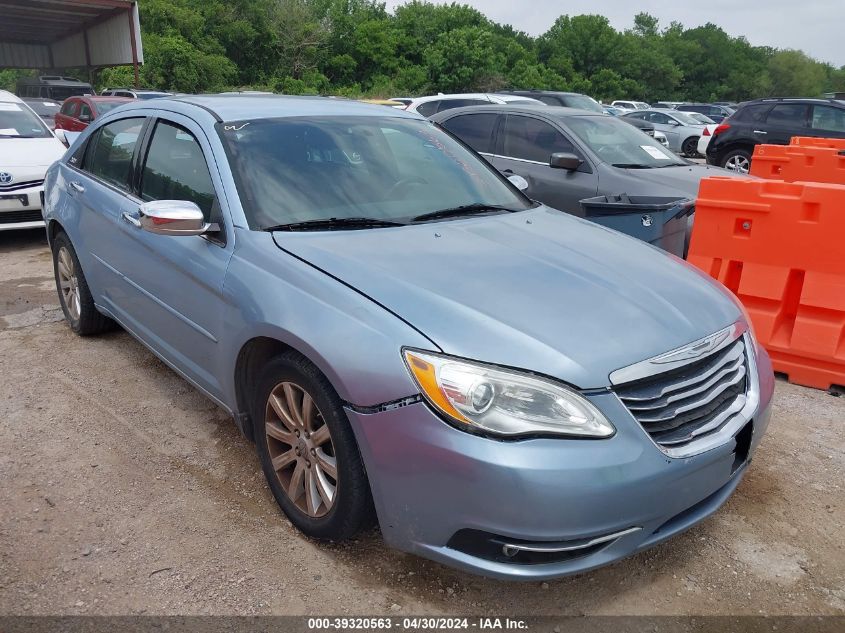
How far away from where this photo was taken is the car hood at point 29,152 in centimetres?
779

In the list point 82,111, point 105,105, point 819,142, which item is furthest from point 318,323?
point 82,111

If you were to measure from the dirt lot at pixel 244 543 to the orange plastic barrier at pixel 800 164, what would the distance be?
529 centimetres

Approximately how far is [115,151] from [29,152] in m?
4.79

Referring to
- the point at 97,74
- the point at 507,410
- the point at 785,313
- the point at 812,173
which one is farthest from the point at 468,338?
the point at 97,74

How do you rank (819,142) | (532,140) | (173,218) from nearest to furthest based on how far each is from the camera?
1. (173,218)
2. (532,140)
3. (819,142)

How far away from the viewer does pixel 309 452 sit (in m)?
2.61

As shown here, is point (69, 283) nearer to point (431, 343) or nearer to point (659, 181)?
point (431, 343)

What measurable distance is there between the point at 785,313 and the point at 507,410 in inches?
120

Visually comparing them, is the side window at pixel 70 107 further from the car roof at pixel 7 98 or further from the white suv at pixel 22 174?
the white suv at pixel 22 174

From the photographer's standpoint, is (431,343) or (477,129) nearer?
(431,343)

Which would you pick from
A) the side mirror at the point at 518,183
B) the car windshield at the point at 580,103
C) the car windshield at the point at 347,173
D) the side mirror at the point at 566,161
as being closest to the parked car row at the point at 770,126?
the car windshield at the point at 580,103

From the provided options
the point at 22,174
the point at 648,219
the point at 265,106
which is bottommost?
the point at 22,174

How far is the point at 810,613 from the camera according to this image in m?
2.43

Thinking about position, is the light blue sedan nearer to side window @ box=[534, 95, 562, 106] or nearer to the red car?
the red car
